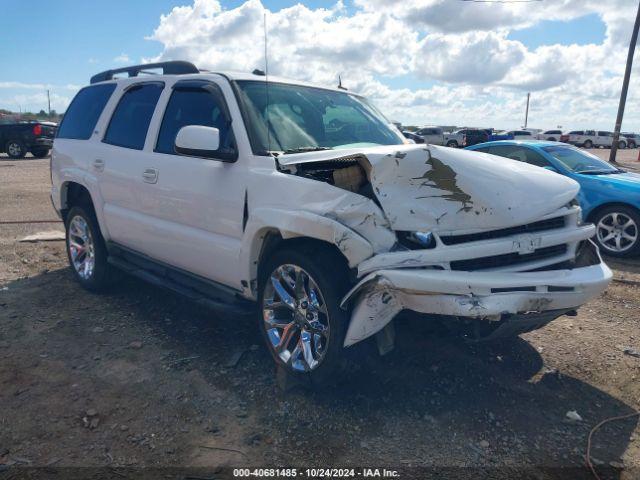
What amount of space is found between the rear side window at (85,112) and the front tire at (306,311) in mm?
3011

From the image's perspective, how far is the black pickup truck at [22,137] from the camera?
21.8m

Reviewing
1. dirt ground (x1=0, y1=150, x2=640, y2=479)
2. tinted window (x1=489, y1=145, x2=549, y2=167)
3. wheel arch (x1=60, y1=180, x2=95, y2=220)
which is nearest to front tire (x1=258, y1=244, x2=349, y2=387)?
dirt ground (x1=0, y1=150, x2=640, y2=479)

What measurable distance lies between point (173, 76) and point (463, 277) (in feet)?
10.00

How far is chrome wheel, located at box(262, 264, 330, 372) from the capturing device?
333 centimetres

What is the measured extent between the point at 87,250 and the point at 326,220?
11.6 ft

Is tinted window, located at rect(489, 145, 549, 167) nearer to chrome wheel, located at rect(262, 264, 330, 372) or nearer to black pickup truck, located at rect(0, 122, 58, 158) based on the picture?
chrome wheel, located at rect(262, 264, 330, 372)

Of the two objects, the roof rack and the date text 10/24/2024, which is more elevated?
the roof rack

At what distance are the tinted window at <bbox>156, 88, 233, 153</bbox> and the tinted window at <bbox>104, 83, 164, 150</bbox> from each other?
10.6 inches

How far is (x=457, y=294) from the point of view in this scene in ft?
9.39

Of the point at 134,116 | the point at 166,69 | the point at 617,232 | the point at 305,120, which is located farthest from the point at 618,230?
the point at 134,116

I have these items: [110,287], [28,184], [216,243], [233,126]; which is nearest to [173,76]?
[233,126]

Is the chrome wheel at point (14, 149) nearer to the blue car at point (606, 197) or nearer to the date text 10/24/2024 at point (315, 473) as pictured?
the blue car at point (606, 197)

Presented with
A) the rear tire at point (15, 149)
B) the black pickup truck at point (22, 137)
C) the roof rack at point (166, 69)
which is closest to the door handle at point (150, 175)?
the roof rack at point (166, 69)

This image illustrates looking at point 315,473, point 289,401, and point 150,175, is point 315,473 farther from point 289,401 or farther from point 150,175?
point 150,175
